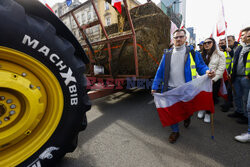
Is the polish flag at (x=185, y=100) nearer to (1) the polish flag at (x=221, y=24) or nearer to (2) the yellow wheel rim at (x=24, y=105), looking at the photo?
(2) the yellow wheel rim at (x=24, y=105)

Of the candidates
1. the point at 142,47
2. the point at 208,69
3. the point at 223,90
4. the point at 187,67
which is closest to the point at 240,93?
the point at 223,90

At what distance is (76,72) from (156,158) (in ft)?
5.00

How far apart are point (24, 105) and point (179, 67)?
2.18 metres

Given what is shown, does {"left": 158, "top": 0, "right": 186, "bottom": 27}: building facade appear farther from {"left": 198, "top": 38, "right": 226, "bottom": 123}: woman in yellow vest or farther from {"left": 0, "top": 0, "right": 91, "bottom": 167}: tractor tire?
{"left": 0, "top": 0, "right": 91, "bottom": 167}: tractor tire

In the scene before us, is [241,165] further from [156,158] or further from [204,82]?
[204,82]

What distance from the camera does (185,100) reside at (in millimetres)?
2270

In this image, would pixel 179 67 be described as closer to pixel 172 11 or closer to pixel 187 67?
pixel 187 67

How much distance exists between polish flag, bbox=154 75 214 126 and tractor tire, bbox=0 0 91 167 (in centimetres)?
139

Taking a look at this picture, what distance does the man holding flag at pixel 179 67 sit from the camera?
85.4 inches

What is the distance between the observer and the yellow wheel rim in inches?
43.1

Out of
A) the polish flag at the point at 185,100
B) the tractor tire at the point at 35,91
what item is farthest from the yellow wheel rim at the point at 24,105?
the polish flag at the point at 185,100

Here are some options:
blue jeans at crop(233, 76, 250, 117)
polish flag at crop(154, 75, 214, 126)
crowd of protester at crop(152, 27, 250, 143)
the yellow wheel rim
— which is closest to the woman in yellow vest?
crowd of protester at crop(152, 27, 250, 143)

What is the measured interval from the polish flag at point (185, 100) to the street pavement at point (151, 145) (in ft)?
1.27

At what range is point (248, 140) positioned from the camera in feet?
6.68
